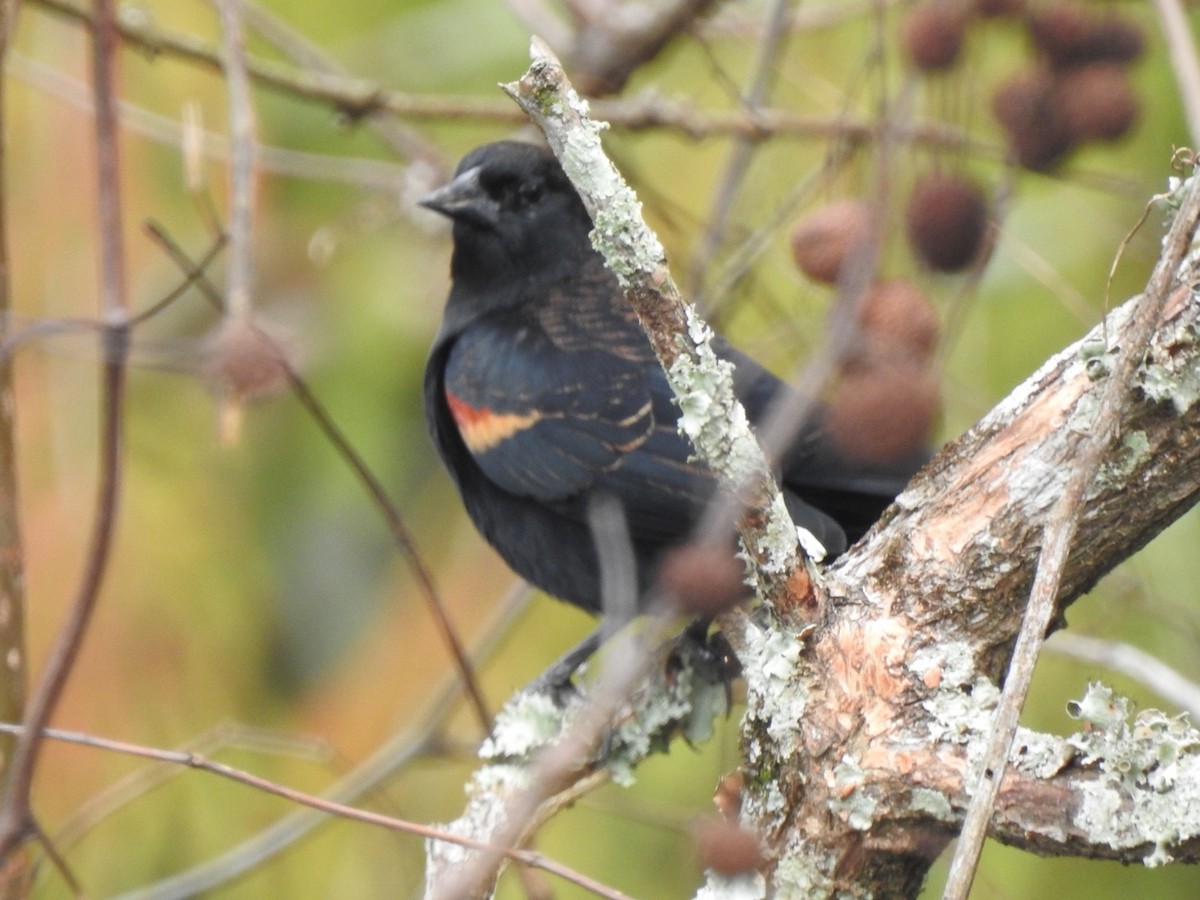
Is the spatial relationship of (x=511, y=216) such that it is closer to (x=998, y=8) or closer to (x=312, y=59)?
(x=312, y=59)

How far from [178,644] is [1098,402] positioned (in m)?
2.57

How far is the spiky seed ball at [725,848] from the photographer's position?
136 cm

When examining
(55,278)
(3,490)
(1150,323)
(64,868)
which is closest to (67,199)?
(55,278)

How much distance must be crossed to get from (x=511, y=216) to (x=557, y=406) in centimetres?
47

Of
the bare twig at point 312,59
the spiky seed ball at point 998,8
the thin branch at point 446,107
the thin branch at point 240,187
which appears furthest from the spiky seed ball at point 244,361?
the bare twig at point 312,59

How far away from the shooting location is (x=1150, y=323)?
1.26 meters

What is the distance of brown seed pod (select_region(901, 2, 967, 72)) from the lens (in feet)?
6.79

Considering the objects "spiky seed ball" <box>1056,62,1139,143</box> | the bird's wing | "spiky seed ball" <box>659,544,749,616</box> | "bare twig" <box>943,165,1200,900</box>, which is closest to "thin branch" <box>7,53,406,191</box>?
the bird's wing

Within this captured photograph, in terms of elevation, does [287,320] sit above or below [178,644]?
above

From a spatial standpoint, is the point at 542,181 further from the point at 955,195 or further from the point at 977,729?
the point at 977,729

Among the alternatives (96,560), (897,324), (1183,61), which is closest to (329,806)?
(96,560)

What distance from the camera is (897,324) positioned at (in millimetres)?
1663

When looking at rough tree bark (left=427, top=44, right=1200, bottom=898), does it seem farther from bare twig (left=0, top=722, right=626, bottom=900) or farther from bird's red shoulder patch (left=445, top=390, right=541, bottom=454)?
bird's red shoulder patch (left=445, top=390, right=541, bottom=454)

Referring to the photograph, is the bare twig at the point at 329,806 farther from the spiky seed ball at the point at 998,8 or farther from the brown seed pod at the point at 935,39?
the spiky seed ball at the point at 998,8
